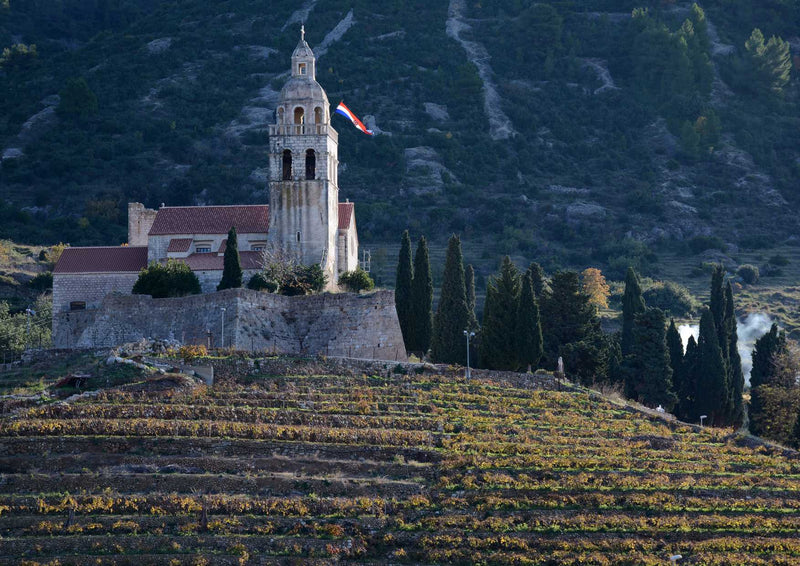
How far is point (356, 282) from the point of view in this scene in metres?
59.4

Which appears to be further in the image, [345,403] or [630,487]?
[345,403]

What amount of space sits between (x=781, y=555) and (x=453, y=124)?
8481 centimetres

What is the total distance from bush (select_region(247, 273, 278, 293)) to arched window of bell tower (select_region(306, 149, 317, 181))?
6.37 metres

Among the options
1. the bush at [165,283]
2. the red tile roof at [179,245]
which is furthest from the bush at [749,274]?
the bush at [165,283]

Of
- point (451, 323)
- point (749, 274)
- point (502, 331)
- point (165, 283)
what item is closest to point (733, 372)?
point (502, 331)

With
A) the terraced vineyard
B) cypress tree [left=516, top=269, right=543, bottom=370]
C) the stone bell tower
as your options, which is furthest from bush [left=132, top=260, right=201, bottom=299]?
cypress tree [left=516, top=269, right=543, bottom=370]

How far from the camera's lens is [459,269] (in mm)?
56406

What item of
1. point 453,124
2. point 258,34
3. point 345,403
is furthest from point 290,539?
point 258,34

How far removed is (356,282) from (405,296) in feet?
11.2

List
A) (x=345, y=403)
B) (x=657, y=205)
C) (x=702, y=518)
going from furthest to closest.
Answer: (x=657, y=205)
(x=345, y=403)
(x=702, y=518)

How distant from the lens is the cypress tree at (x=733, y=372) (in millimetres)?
57250

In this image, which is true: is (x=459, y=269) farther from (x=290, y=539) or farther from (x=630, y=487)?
(x=290, y=539)

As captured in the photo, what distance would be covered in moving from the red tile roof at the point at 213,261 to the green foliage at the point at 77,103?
55154mm

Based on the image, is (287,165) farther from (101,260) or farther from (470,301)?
(470,301)
